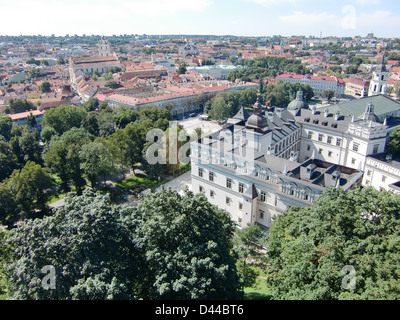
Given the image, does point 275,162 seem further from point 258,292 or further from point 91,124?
point 91,124

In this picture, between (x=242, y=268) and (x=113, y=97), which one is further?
(x=113, y=97)

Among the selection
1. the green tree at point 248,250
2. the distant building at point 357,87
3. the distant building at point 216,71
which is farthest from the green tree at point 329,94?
the green tree at point 248,250

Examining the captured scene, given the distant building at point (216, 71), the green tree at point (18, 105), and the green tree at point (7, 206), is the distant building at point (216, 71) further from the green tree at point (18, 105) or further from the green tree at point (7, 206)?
the green tree at point (7, 206)

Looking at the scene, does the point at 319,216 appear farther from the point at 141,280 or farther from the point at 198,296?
the point at 141,280

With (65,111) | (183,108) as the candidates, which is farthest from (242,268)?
(183,108)

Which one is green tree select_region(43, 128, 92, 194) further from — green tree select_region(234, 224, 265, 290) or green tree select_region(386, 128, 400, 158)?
green tree select_region(386, 128, 400, 158)

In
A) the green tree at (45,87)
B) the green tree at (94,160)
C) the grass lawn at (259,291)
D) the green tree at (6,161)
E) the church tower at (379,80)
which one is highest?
the church tower at (379,80)

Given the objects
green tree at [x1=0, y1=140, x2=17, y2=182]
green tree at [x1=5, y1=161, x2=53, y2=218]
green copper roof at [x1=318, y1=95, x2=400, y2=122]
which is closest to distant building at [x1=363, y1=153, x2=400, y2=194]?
green copper roof at [x1=318, y1=95, x2=400, y2=122]
